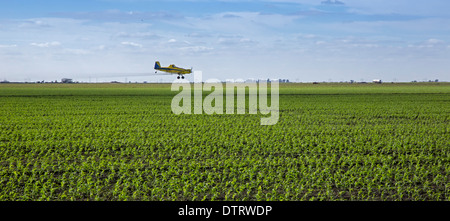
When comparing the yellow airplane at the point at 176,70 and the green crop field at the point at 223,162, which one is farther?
the yellow airplane at the point at 176,70

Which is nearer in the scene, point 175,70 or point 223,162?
point 223,162

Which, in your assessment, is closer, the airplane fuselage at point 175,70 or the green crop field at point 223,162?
the green crop field at point 223,162

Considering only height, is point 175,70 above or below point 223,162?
above

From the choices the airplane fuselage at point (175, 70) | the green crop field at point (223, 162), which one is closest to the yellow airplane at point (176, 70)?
the airplane fuselage at point (175, 70)

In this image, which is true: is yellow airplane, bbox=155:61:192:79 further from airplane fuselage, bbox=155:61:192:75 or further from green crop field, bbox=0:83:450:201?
green crop field, bbox=0:83:450:201

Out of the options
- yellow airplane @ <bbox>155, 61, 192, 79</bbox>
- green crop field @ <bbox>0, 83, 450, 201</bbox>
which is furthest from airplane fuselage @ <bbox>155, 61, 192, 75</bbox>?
green crop field @ <bbox>0, 83, 450, 201</bbox>

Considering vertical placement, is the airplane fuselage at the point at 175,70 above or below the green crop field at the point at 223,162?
above

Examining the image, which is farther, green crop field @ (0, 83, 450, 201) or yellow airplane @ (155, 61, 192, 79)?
yellow airplane @ (155, 61, 192, 79)

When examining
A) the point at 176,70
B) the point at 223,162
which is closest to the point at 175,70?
the point at 176,70

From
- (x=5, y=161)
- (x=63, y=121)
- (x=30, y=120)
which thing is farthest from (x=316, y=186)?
(x=30, y=120)

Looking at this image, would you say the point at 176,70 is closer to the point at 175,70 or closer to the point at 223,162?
the point at 175,70

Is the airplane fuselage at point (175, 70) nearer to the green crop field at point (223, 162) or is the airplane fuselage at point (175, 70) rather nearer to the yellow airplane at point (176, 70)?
the yellow airplane at point (176, 70)
